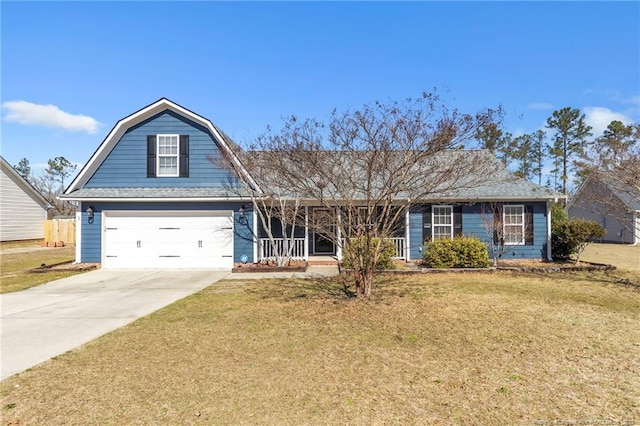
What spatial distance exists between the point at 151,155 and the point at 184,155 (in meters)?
1.23

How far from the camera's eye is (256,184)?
483 inches

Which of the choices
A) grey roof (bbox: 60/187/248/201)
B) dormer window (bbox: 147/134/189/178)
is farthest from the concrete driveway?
dormer window (bbox: 147/134/189/178)

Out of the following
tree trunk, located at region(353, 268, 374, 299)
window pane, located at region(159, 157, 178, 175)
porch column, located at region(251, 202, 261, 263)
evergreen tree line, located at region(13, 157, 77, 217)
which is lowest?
tree trunk, located at region(353, 268, 374, 299)

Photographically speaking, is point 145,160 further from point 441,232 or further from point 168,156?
point 441,232

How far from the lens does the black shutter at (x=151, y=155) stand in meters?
12.9

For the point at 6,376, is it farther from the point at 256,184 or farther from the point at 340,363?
the point at 256,184

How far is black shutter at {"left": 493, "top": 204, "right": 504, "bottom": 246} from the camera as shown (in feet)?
40.9

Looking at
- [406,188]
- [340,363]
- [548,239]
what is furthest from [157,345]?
[548,239]

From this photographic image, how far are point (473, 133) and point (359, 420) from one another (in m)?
5.68

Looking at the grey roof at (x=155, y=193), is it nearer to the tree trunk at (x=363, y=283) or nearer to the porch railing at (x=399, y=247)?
the porch railing at (x=399, y=247)

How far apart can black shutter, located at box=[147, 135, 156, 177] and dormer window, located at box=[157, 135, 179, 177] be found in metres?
0.16

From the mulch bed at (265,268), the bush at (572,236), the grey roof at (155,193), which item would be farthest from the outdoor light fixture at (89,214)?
the bush at (572,236)

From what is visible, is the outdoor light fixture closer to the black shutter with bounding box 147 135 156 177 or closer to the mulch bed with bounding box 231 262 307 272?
the black shutter with bounding box 147 135 156 177

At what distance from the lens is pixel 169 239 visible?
12766 mm
